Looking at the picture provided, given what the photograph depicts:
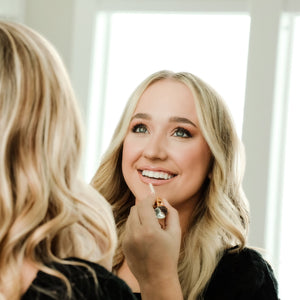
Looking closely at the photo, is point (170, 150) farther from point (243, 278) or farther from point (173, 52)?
point (173, 52)

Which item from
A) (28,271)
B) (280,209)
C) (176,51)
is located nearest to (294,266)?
(280,209)

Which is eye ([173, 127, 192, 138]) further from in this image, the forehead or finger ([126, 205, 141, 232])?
finger ([126, 205, 141, 232])

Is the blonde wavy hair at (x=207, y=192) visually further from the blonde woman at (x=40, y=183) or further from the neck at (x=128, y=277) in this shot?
the blonde woman at (x=40, y=183)

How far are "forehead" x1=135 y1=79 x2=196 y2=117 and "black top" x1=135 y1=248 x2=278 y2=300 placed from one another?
1.30 feet

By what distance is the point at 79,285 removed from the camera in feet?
3.27

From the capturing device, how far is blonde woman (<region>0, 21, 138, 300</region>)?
1002 mm

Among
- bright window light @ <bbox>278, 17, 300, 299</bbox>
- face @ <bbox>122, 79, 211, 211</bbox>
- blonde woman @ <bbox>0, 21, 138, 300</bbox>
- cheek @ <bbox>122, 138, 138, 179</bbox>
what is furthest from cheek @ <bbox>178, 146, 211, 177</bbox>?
bright window light @ <bbox>278, 17, 300, 299</bbox>

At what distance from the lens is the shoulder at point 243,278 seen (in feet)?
5.66

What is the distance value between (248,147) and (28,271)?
2063 millimetres

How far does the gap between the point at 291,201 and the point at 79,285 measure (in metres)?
2.17

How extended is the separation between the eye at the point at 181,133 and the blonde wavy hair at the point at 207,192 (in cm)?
4

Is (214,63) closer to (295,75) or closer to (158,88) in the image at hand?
(295,75)

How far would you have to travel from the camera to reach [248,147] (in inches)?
118

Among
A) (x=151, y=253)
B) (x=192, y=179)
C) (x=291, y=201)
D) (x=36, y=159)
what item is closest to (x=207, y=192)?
(x=192, y=179)
